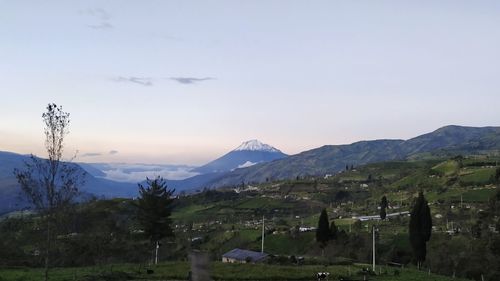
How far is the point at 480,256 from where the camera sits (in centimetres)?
5616

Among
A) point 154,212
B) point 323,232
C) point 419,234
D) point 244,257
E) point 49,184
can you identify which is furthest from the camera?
point 323,232

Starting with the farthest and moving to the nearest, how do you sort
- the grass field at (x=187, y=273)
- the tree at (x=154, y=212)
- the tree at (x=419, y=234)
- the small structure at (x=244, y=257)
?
1. the tree at (x=419, y=234)
2. the small structure at (x=244, y=257)
3. the tree at (x=154, y=212)
4. the grass field at (x=187, y=273)

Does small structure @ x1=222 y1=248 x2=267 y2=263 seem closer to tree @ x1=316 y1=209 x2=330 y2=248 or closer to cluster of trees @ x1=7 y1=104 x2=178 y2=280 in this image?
cluster of trees @ x1=7 y1=104 x2=178 y2=280

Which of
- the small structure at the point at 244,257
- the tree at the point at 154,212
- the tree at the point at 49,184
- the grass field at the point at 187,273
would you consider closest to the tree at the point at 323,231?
the small structure at the point at 244,257

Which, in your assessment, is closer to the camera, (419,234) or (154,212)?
(154,212)

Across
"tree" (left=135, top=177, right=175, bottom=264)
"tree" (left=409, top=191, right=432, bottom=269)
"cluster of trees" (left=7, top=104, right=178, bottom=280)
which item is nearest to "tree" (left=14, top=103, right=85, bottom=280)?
"cluster of trees" (left=7, top=104, right=178, bottom=280)

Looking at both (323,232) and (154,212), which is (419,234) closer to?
(323,232)

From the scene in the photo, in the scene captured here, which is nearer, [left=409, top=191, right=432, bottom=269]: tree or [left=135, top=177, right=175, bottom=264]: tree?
[left=135, top=177, right=175, bottom=264]: tree

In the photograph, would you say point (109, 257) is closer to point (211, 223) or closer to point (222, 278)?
point (222, 278)

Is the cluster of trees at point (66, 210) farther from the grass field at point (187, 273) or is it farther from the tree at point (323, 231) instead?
the tree at point (323, 231)

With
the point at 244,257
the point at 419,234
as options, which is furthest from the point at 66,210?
the point at 419,234

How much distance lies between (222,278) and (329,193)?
519 feet

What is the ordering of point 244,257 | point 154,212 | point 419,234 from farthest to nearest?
1. point 419,234
2. point 244,257
3. point 154,212

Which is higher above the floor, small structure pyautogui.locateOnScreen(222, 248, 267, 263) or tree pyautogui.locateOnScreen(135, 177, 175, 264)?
tree pyautogui.locateOnScreen(135, 177, 175, 264)
